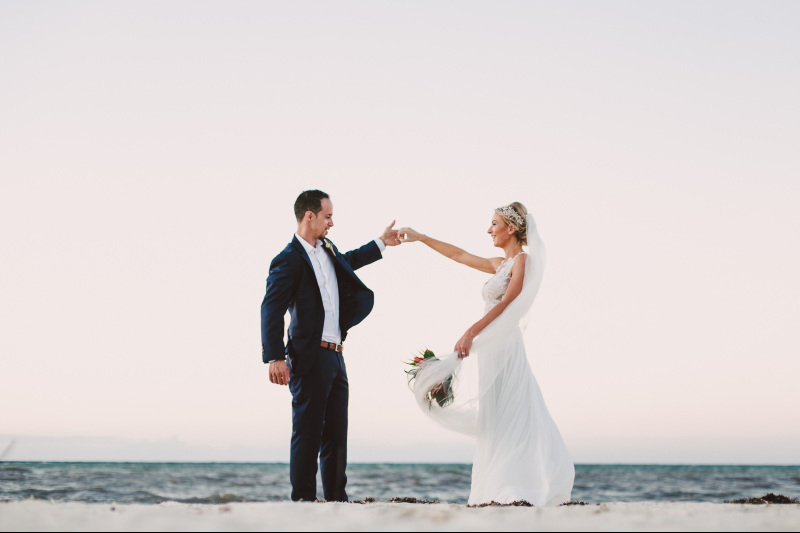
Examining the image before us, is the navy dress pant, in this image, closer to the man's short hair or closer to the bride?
the bride

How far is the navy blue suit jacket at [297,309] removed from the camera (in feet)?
15.8

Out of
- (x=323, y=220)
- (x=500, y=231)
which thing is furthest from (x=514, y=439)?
(x=323, y=220)

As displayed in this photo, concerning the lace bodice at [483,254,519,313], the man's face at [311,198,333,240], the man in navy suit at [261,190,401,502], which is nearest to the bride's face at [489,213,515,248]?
the lace bodice at [483,254,519,313]

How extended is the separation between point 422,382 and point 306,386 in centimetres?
112

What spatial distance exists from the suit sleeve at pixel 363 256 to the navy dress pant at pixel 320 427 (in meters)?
A: 1.00

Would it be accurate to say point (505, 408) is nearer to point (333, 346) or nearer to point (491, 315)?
point (491, 315)

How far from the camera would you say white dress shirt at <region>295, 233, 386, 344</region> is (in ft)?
16.3

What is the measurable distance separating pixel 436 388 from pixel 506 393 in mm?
547

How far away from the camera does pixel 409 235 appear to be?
20.6 feet

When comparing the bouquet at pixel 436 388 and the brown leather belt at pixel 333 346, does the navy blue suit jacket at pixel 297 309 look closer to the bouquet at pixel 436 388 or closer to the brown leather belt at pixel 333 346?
the brown leather belt at pixel 333 346

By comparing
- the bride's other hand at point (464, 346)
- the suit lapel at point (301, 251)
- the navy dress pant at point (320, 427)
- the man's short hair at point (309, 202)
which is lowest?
the navy dress pant at point (320, 427)

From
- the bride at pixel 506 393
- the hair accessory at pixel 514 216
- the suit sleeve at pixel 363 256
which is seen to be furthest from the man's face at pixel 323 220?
the hair accessory at pixel 514 216

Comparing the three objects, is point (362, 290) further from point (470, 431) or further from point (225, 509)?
point (225, 509)

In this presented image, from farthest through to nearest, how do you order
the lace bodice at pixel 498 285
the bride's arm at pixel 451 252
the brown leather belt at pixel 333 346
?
the bride's arm at pixel 451 252, the lace bodice at pixel 498 285, the brown leather belt at pixel 333 346
